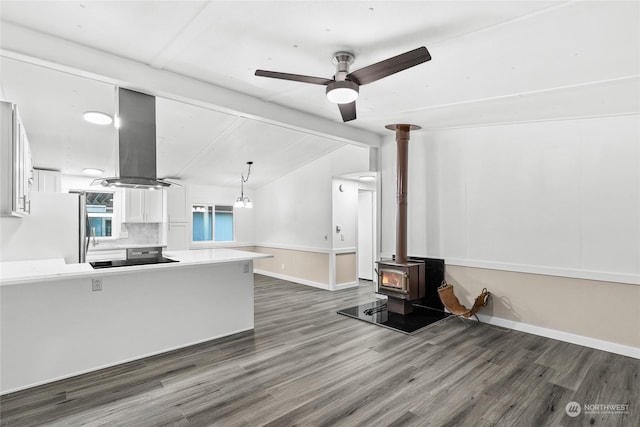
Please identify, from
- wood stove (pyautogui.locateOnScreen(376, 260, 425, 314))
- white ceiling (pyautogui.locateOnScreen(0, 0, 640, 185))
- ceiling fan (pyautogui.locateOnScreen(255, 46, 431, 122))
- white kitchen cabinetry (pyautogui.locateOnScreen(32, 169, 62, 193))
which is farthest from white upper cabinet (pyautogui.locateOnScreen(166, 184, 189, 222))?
ceiling fan (pyautogui.locateOnScreen(255, 46, 431, 122))

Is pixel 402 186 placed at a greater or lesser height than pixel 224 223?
greater

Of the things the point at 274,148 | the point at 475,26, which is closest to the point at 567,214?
the point at 475,26

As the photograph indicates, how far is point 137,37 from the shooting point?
261 centimetres

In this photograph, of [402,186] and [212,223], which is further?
[212,223]

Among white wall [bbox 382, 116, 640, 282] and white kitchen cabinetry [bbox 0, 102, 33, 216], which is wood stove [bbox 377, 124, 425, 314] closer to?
white wall [bbox 382, 116, 640, 282]

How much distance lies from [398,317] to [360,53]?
3.55 m

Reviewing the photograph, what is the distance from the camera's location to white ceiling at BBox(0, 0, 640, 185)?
7.21 ft

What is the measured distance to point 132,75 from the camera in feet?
9.86

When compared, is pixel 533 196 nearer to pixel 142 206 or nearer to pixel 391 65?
pixel 391 65

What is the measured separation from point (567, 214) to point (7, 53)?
5.64m

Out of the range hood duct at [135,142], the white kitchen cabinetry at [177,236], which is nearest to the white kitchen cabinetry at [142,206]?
the white kitchen cabinetry at [177,236]

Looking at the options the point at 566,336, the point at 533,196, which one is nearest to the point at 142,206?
the point at 533,196

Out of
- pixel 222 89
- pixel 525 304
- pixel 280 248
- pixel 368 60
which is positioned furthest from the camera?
pixel 280 248

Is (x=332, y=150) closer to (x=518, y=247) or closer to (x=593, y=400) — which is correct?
(x=518, y=247)
